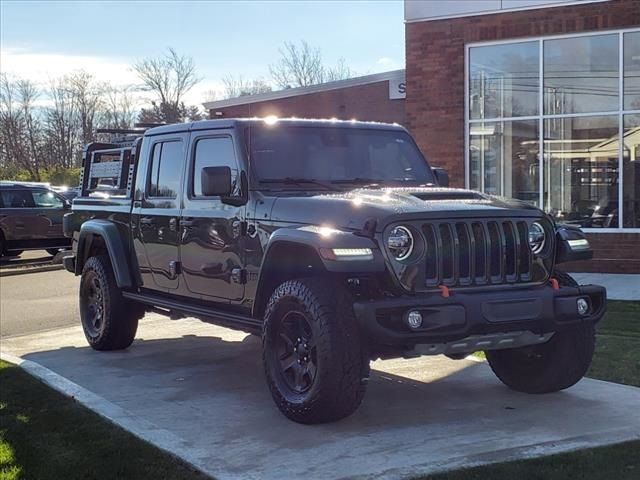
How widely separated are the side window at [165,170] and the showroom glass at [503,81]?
8.12 metres

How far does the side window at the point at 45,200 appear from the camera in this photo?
18.8 metres

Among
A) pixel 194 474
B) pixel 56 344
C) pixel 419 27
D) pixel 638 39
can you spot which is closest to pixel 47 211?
pixel 419 27

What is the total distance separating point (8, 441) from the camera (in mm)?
5148

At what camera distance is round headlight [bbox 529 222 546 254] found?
17.9ft

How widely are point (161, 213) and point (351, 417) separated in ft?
8.64

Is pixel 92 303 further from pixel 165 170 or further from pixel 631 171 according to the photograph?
pixel 631 171

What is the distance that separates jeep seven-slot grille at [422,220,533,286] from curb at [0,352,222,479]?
1730 millimetres

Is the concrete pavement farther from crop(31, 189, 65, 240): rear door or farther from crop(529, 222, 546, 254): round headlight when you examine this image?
crop(31, 189, 65, 240): rear door

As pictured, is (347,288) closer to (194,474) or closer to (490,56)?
(194,474)

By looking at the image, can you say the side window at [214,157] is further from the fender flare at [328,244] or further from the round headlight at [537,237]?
the round headlight at [537,237]

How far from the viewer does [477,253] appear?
5.16 meters

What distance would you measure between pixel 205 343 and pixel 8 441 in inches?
135

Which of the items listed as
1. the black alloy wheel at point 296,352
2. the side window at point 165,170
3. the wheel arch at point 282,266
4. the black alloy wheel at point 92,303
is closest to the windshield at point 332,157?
the wheel arch at point 282,266

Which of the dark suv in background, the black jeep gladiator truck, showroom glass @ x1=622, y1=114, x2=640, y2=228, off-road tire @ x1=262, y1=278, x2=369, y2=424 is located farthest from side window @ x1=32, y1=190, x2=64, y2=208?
off-road tire @ x1=262, y1=278, x2=369, y2=424
